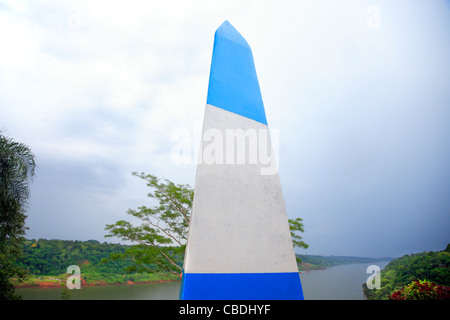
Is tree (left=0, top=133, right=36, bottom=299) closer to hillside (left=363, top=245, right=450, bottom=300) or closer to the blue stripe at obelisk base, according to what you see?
the blue stripe at obelisk base

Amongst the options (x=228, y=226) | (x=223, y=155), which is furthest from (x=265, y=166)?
(x=228, y=226)

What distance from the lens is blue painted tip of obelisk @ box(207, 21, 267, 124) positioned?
3145 mm

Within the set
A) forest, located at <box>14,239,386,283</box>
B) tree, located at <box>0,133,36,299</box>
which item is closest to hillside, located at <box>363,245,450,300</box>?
forest, located at <box>14,239,386,283</box>

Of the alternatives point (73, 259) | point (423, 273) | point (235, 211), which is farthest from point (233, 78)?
point (73, 259)

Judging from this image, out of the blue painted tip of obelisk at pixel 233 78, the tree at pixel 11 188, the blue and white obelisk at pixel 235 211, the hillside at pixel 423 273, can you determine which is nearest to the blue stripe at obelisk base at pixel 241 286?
the blue and white obelisk at pixel 235 211

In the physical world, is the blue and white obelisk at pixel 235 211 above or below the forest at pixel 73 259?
above

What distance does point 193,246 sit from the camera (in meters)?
2.38

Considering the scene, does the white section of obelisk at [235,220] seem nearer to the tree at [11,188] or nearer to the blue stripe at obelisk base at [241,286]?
the blue stripe at obelisk base at [241,286]

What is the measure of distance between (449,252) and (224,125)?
436 inches

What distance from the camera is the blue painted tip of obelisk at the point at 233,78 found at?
314 centimetres

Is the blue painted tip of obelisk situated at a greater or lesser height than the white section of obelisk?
greater

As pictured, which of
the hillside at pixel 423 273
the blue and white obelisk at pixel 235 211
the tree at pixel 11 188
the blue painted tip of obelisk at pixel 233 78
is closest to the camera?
the blue and white obelisk at pixel 235 211

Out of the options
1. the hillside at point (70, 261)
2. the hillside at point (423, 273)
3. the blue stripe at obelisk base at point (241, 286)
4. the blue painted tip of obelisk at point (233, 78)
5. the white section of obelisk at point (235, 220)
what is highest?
the blue painted tip of obelisk at point (233, 78)

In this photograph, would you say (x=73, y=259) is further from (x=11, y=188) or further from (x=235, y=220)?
(x=235, y=220)
